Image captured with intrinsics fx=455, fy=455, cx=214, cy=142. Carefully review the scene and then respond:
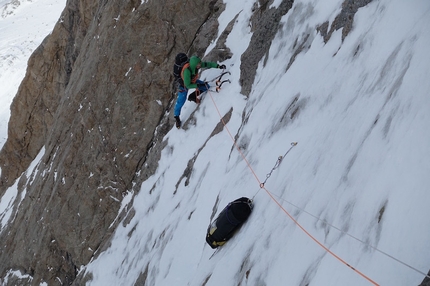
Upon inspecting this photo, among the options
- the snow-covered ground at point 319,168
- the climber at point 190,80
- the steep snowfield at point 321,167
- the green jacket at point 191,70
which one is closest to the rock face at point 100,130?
the climber at point 190,80

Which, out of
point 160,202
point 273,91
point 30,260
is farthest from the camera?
point 30,260

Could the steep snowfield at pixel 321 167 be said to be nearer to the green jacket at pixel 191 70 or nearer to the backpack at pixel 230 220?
the backpack at pixel 230 220

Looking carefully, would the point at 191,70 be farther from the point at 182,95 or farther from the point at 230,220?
the point at 230,220

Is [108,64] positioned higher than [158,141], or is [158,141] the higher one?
[108,64]

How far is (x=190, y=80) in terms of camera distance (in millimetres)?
10352

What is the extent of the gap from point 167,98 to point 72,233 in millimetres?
5665

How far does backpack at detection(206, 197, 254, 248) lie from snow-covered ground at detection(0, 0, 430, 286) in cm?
11

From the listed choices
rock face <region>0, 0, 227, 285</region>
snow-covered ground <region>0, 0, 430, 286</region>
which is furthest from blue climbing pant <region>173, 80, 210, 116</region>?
rock face <region>0, 0, 227, 285</region>

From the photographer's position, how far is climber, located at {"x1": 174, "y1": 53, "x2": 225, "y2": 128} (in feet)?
33.2

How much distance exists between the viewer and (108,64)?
47.8 ft

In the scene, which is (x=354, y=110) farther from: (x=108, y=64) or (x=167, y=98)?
(x=108, y=64)

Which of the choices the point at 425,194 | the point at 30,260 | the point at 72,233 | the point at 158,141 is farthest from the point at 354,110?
the point at 30,260

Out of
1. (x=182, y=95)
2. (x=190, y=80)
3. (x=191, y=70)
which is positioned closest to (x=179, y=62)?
(x=191, y=70)

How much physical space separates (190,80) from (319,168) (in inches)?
220
